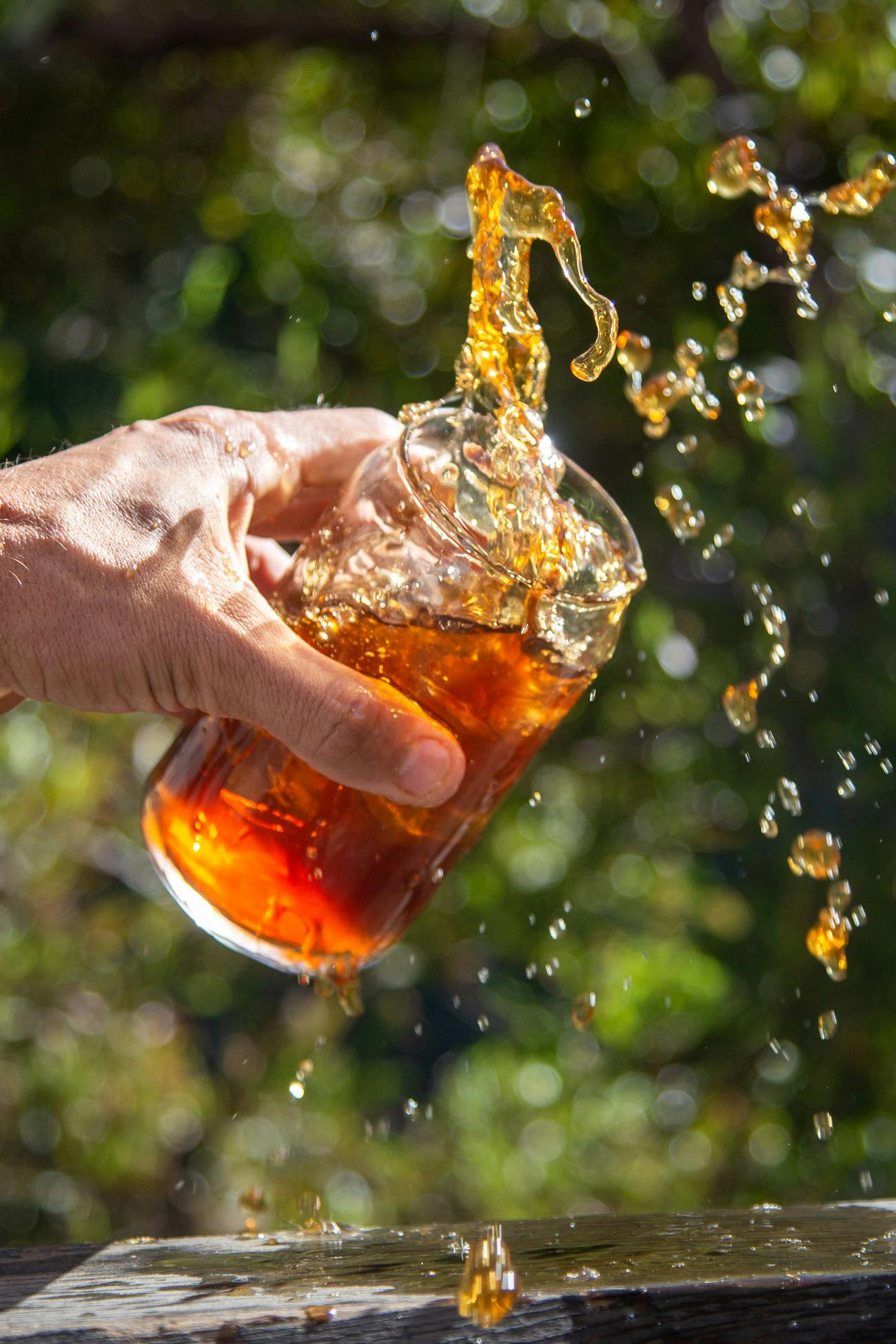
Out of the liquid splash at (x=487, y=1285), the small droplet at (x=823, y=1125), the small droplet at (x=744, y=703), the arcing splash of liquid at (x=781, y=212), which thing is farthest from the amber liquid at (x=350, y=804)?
the small droplet at (x=823, y=1125)

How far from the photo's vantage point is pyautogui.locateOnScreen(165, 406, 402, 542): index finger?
1281 mm

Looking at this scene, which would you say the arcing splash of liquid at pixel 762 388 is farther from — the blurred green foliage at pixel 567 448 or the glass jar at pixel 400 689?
the glass jar at pixel 400 689

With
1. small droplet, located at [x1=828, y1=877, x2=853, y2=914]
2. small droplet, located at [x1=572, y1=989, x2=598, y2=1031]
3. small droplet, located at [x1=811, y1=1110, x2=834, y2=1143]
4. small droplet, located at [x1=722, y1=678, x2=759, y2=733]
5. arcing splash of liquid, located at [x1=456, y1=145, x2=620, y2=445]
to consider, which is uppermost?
arcing splash of liquid, located at [x1=456, y1=145, x2=620, y2=445]

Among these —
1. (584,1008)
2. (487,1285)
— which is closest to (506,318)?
(487,1285)

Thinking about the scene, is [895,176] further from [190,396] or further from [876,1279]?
[876,1279]

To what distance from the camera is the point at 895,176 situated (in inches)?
82.8

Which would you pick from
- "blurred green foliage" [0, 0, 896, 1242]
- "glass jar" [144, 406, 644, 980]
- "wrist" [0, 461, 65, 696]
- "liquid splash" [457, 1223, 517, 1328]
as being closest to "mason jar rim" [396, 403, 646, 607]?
"glass jar" [144, 406, 644, 980]

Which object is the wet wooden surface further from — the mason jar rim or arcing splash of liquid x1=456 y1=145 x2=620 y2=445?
arcing splash of liquid x1=456 y1=145 x2=620 y2=445

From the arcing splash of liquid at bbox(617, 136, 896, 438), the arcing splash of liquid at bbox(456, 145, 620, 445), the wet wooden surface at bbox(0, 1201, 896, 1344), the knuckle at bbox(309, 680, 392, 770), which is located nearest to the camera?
the wet wooden surface at bbox(0, 1201, 896, 1344)

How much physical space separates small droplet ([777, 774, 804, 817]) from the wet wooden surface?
1.22 meters

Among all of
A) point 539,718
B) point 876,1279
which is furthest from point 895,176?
point 876,1279

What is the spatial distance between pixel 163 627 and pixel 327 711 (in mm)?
153

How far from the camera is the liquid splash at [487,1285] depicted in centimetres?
81

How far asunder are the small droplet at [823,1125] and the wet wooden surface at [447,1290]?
1.25 meters
